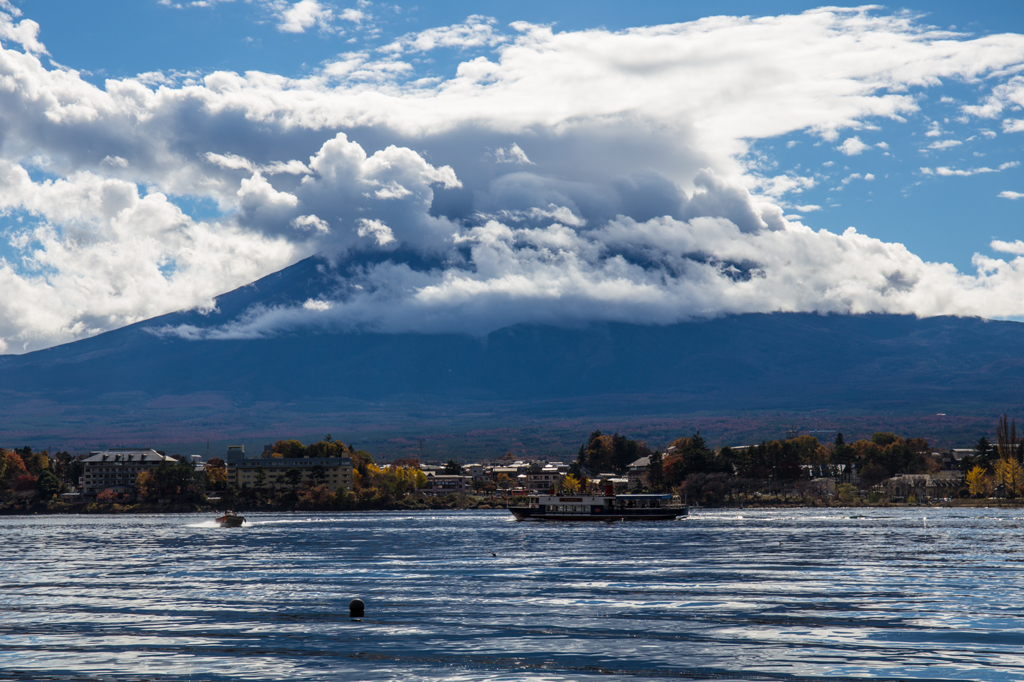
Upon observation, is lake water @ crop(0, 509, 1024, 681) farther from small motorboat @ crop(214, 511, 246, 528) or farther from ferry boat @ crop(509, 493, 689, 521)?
ferry boat @ crop(509, 493, 689, 521)

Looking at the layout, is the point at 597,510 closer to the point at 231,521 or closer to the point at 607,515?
the point at 607,515

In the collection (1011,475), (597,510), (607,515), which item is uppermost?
(1011,475)

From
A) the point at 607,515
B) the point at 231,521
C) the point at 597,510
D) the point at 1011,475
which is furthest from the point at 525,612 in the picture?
the point at 1011,475

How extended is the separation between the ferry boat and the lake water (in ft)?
202

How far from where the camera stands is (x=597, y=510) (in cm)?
15638

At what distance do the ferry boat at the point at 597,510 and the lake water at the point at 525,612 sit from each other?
2419 inches

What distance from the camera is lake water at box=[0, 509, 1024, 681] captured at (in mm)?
35125

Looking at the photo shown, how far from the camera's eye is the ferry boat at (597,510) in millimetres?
154125

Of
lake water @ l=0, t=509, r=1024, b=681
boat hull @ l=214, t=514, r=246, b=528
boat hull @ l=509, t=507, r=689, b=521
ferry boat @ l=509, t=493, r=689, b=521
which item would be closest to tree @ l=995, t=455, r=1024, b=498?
ferry boat @ l=509, t=493, r=689, b=521

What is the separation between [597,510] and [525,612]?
362 ft

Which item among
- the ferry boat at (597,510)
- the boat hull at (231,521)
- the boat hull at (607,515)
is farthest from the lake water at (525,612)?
the ferry boat at (597,510)

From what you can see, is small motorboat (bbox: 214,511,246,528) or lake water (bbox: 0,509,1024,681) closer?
lake water (bbox: 0,509,1024,681)

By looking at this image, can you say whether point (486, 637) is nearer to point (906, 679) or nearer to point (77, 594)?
point (906, 679)

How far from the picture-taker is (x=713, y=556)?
77688 millimetres
